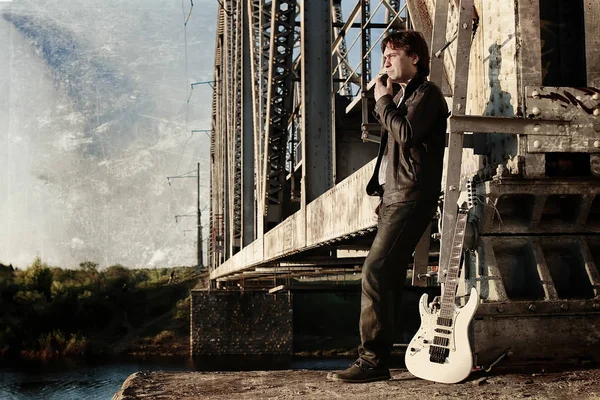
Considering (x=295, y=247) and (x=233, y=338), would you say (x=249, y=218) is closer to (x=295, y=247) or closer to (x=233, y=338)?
(x=295, y=247)

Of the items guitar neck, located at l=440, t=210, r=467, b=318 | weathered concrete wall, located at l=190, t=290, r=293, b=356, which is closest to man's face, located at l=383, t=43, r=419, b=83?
guitar neck, located at l=440, t=210, r=467, b=318

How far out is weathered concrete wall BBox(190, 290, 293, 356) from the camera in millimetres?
40781

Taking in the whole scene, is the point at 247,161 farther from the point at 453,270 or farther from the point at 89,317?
the point at 89,317

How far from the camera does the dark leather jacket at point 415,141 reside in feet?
15.2

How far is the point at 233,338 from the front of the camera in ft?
135

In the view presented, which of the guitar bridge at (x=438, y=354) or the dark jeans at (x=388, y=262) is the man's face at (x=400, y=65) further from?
the guitar bridge at (x=438, y=354)

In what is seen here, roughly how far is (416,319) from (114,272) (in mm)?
37712

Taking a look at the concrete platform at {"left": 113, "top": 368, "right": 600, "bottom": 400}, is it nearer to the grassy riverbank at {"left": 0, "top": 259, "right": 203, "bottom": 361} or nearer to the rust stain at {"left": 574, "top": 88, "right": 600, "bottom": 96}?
the rust stain at {"left": 574, "top": 88, "right": 600, "bottom": 96}

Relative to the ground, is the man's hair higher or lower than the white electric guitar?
higher

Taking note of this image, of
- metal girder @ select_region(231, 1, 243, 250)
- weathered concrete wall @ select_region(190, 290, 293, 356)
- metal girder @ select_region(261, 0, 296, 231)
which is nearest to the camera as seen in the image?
metal girder @ select_region(261, 0, 296, 231)

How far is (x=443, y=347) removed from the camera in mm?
4562

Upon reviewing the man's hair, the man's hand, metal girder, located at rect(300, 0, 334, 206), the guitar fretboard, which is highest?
metal girder, located at rect(300, 0, 334, 206)

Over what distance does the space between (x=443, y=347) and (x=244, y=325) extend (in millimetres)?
36663

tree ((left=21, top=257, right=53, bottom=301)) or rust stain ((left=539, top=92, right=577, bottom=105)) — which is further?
tree ((left=21, top=257, right=53, bottom=301))
